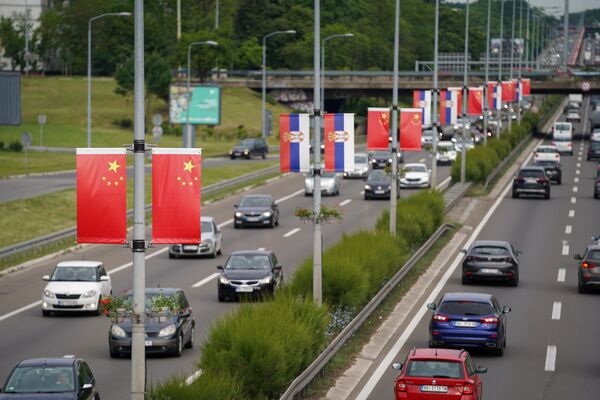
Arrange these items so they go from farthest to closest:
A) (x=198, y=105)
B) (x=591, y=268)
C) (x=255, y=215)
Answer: (x=198, y=105) → (x=255, y=215) → (x=591, y=268)

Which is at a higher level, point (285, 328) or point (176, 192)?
point (176, 192)

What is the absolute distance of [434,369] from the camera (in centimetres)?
2367

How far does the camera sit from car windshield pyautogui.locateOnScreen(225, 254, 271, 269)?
4031 cm

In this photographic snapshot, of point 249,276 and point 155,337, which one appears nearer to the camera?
point 155,337

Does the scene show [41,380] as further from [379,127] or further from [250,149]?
[250,149]

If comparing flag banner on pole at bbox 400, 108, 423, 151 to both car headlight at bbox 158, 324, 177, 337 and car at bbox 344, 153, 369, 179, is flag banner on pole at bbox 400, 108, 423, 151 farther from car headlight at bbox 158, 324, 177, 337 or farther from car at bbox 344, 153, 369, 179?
car at bbox 344, 153, 369, 179

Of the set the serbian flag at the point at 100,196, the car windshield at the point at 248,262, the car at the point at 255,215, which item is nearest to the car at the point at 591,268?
the car windshield at the point at 248,262

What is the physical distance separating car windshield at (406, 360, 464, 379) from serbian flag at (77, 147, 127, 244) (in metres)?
6.68

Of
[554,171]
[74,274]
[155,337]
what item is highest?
[554,171]

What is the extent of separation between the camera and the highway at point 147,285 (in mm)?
29703

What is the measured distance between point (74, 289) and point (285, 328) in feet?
43.8

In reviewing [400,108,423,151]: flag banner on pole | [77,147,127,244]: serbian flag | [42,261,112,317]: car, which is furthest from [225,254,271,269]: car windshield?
[77,147,127,244]: serbian flag

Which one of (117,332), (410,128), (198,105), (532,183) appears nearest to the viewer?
(117,332)

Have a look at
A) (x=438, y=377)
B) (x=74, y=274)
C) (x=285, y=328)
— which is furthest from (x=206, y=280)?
(x=438, y=377)
